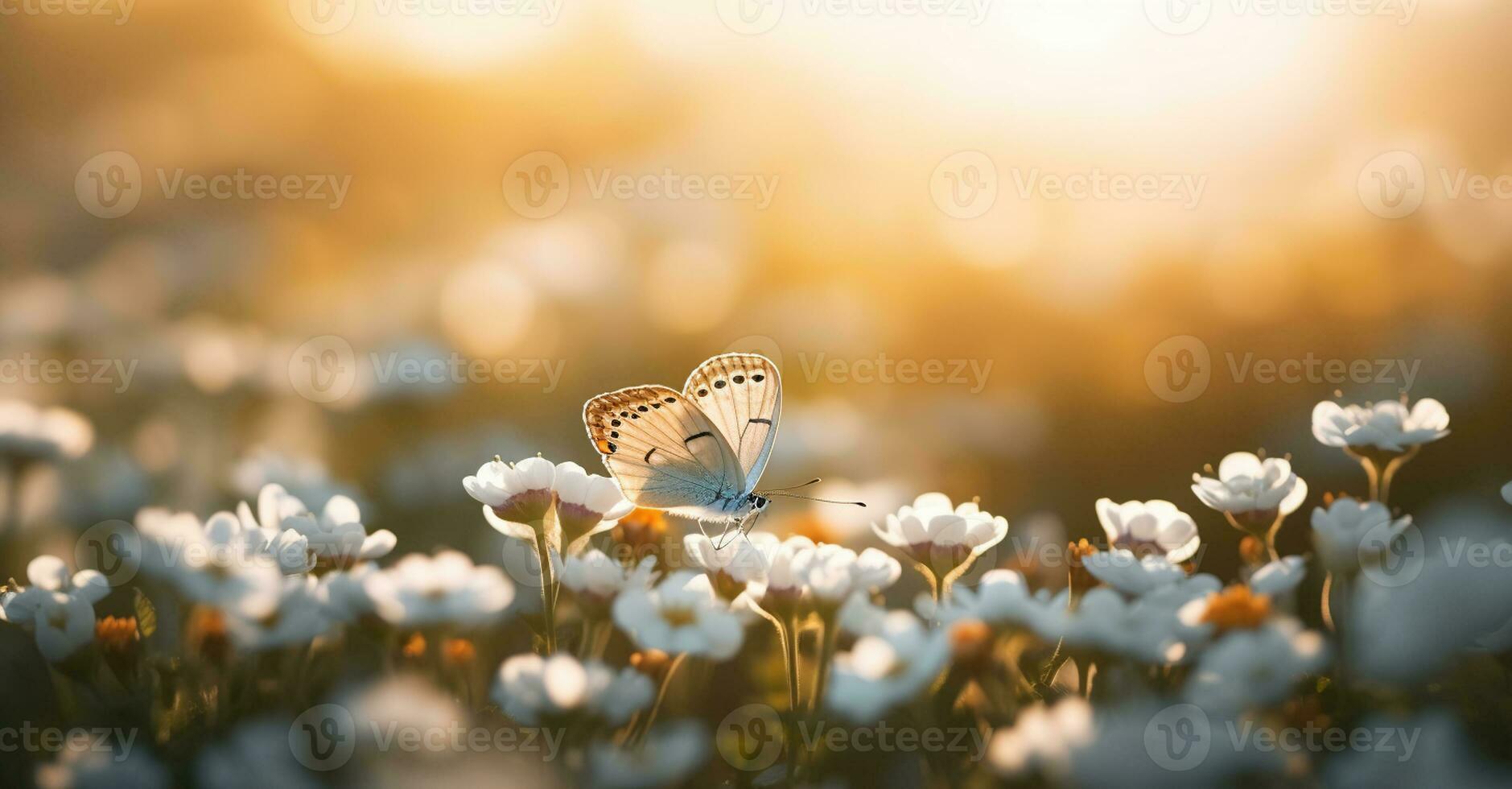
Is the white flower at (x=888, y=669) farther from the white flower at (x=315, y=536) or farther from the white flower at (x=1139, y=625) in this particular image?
the white flower at (x=315, y=536)

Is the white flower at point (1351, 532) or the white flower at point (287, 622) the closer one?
the white flower at point (287, 622)

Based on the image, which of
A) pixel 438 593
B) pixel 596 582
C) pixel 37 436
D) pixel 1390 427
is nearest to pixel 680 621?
pixel 596 582

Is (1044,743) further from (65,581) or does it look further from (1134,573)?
(65,581)

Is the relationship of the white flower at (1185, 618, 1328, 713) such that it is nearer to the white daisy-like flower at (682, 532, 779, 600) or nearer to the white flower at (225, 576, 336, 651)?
the white daisy-like flower at (682, 532, 779, 600)

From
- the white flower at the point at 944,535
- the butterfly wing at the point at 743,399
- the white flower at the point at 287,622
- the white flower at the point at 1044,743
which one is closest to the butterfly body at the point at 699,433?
the butterfly wing at the point at 743,399

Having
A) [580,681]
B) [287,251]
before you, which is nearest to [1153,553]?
[580,681]

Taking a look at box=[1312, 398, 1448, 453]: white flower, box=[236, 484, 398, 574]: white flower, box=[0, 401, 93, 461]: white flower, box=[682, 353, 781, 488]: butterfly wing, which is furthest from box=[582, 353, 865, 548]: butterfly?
box=[0, 401, 93, 461]: white flower

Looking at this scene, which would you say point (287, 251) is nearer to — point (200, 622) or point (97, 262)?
point (97, 262)
